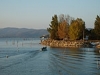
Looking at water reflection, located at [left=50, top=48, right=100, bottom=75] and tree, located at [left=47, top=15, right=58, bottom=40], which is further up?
tree, located at [left=47, top=15, right=58, bottom=40]

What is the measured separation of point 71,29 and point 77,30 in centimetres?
330

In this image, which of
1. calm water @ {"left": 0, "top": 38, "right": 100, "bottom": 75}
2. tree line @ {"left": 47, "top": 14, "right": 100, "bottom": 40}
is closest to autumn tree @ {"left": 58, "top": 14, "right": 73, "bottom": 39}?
tree line @ {"left": 47, "top": 14, "right": 100, "bottom": 40}

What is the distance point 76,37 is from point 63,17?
23.4 m

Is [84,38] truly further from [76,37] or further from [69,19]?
[69,19]

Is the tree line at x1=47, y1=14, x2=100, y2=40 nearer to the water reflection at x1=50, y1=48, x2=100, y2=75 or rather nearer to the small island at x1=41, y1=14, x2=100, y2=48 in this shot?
the small island at x1=41, y1=14, x2=100, y2=48

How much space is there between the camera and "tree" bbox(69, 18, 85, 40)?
12850 centimetres

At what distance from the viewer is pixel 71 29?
130375 mm

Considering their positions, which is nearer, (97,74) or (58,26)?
(97,74)

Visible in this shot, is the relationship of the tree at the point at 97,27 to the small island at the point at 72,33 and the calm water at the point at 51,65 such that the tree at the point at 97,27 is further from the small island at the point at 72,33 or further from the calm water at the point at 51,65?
the calm water at the point at 51,65

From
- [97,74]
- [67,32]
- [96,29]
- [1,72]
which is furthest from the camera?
[67,32]

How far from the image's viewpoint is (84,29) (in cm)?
13400

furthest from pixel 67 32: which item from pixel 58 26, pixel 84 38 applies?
pixel 84 38

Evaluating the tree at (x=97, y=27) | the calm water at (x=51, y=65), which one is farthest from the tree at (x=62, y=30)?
the calm water at (x=51, y=65)

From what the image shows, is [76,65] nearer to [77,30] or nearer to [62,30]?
[77,30]
